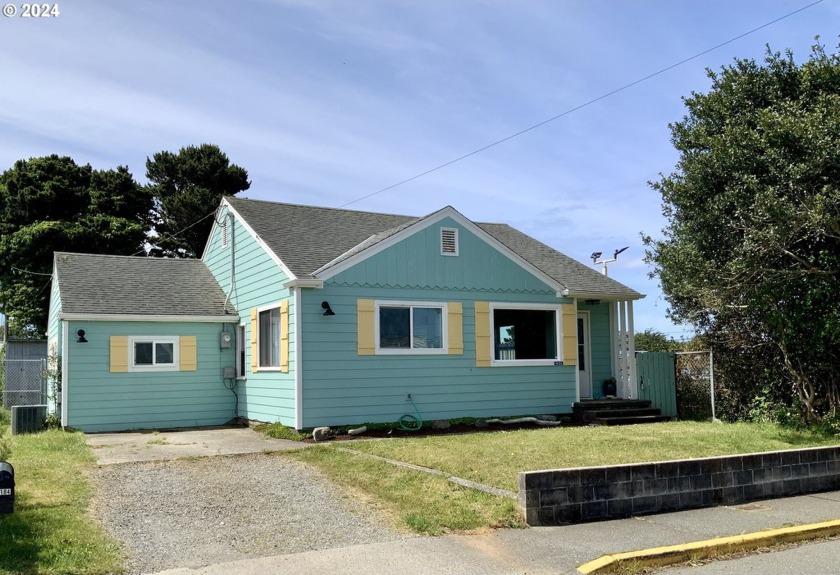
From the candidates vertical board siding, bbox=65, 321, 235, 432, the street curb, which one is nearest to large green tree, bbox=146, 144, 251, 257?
vertical board siding, bbox=65, 321, 235, 432

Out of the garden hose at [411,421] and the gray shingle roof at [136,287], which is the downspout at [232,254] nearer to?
the gray shingle roof at [136,287]

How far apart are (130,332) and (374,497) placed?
1018cm

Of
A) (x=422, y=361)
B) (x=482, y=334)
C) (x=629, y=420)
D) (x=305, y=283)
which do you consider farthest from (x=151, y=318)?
(x=629, y=420)

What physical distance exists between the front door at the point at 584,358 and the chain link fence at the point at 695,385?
219 cm

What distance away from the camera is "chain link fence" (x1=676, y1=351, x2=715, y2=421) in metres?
17.9

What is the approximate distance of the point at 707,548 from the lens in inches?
279

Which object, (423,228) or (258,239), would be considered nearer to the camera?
(423,228)

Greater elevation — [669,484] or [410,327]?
[410,327]

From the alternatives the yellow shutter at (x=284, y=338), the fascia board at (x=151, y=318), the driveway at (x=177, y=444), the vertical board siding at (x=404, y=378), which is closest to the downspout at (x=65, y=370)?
the fascia board at (x=151, y=318)

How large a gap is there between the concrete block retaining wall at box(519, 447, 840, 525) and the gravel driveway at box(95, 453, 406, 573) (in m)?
1.60

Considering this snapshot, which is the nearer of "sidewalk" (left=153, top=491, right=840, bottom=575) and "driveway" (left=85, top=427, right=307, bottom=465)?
"sidewalk" (left=153, top=491, right=840, bottom=575)

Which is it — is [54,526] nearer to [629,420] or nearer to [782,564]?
[782,564]

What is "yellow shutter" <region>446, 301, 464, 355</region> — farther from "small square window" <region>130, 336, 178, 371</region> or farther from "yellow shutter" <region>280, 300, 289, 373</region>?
"small square window" <region>130, 336, 178, 371</region>

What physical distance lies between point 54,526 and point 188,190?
103 feet
